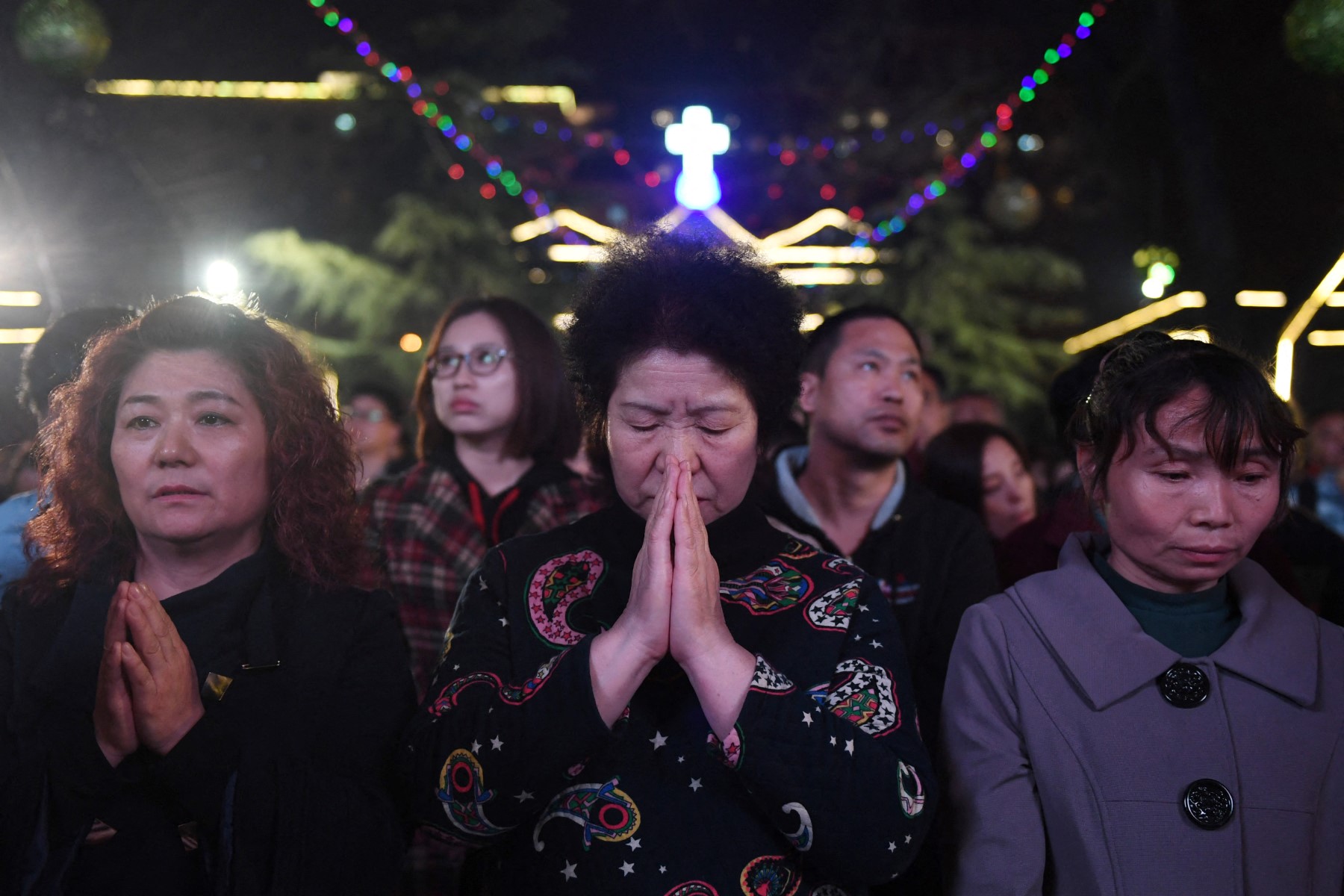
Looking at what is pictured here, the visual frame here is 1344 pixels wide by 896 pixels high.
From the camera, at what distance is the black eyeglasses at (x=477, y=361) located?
357 cm

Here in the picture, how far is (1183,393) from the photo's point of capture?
197 cm

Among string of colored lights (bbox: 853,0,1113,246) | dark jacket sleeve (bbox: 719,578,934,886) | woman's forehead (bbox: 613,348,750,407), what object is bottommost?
dark jacket sleeve (bbox: 719,578,934,886)

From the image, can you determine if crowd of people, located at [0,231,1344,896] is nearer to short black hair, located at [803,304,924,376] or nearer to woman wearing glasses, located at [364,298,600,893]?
woman wearing glasses, located at [364,298,600,893]

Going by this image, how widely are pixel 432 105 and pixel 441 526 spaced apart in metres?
5.22

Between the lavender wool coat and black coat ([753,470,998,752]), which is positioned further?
black coat ([753,470,998,752])

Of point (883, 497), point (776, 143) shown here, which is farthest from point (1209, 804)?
point (776, 143)

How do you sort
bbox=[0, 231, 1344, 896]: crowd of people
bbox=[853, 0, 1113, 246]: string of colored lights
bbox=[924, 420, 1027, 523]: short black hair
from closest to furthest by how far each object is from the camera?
bbox=[0, 231, 1344, 896]: crowd of people, bbox=[924, 420, 1027, 523]: short black hair, bbox=[853, 0, 1113, 246]: string of colored lights

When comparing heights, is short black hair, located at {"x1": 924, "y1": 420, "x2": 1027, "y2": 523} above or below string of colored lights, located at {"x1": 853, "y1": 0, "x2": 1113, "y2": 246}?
below

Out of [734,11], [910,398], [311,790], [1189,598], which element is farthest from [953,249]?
[311,790]

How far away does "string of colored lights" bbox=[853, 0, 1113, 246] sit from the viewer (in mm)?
6832

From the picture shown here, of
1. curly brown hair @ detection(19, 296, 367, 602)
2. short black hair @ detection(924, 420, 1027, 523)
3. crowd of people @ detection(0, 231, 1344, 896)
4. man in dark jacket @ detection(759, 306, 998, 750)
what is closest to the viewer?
crowd of people @ detection(0, 231, 1344, 896)

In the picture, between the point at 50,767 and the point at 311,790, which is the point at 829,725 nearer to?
the point at 311,790

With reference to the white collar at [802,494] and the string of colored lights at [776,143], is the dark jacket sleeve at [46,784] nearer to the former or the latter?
the white collar at [802,494]

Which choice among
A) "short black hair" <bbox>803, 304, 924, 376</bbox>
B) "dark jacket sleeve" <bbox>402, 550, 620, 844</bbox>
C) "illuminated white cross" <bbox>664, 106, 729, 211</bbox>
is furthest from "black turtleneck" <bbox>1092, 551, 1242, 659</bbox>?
"illuminated white cross" <bbox>664, 106, 729, 211</bbox>
